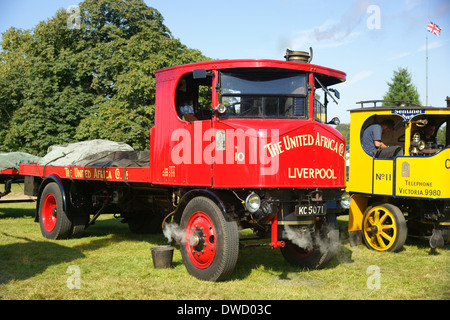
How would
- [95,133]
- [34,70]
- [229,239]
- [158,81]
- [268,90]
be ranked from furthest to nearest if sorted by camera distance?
[34,70], [95,133], [158,81], [268,90], [229,239]

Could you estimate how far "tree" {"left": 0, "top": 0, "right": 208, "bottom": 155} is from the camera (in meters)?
20.7

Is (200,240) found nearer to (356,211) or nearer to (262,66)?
(262,66)

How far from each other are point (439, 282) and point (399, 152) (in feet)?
9.87

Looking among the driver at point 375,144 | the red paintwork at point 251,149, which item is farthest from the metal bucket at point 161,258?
the driver at point 375,144

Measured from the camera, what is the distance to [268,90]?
6.14 metres

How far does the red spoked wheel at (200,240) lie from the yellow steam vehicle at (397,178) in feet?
12.3

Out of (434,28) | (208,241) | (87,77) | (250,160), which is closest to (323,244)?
(208,241)

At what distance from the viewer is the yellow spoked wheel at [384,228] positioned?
806cm

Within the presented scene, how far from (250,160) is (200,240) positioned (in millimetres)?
1260

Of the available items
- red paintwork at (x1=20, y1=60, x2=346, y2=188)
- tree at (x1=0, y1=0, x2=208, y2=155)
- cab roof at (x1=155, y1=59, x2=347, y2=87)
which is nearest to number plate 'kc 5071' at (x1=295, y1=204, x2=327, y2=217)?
red paintwork at (x1=20, y1=60, x2=346, y2=188)

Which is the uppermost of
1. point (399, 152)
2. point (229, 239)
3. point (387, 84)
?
point (387, 84)

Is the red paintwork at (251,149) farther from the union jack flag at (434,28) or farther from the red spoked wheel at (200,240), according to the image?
the union jack flag at (434,28)
